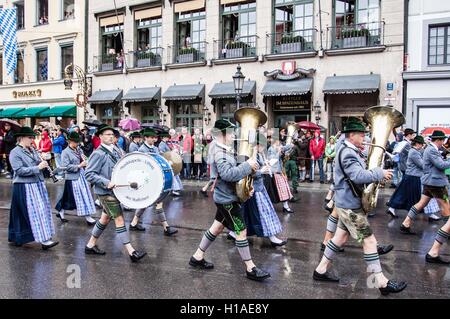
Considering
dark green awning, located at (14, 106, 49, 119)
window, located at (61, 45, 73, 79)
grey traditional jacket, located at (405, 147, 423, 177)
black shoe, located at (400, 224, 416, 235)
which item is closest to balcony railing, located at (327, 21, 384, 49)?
grey traditional jacket, located at (405, 147, 423, 177)

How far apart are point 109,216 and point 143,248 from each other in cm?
97

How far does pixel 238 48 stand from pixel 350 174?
1658cm

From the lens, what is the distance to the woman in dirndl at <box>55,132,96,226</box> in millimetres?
8930

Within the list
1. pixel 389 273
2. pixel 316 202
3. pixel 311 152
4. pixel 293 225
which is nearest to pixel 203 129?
pixel 311 152

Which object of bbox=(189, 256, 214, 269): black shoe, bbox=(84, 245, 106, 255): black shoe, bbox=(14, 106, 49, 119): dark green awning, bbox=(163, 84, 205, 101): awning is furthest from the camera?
bbox=(14, 106, 49, 119): dark green awning

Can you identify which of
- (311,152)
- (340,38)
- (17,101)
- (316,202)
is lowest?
(316,202)

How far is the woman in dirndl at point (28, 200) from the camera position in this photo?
683 centimetres

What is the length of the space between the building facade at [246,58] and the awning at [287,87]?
0.04m

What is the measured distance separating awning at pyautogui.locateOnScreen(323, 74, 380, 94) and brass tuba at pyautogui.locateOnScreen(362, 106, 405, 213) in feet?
39.3

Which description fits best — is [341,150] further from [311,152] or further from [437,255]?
[311,152]

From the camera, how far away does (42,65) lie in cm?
2888

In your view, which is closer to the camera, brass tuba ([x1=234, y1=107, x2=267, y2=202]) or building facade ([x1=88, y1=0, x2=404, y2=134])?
brass tuba ([x1=234, y1=107, x2=267, y2=202])

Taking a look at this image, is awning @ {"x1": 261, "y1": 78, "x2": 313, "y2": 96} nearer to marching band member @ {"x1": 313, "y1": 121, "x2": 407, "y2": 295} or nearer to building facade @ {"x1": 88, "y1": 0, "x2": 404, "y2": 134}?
building facade @ {"x1": 88, "y1": 0, "x2": 404, "y2": 134}

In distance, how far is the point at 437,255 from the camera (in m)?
6.18
